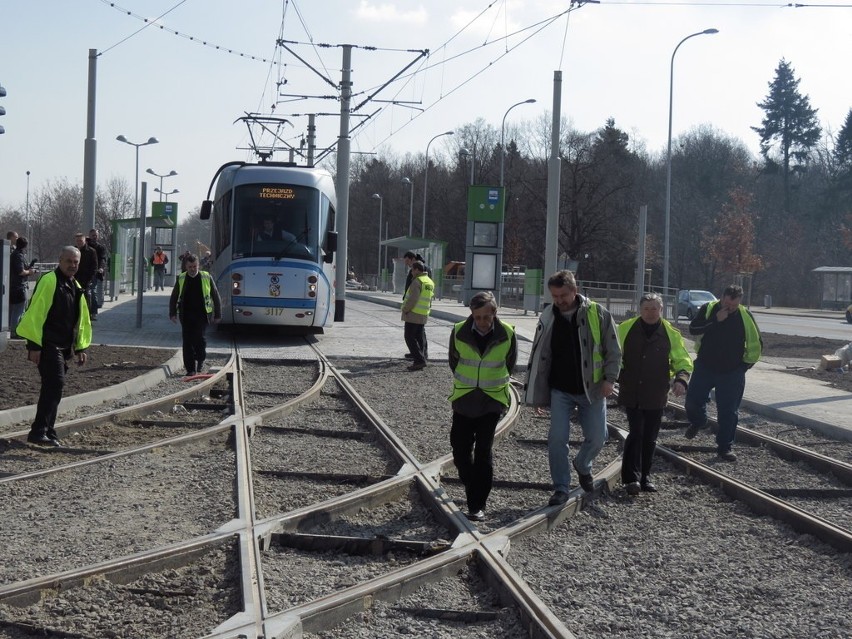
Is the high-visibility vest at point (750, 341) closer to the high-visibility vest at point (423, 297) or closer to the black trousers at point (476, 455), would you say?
the black trousers at point (476, 455)

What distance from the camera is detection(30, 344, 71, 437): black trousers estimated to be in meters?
10.0

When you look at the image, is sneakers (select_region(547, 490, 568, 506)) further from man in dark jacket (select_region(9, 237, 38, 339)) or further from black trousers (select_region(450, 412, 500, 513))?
man in dark jacket (select_region(9, 237, 38, 339))

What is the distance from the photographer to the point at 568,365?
8.05 m

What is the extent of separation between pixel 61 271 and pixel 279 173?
41.0 ft

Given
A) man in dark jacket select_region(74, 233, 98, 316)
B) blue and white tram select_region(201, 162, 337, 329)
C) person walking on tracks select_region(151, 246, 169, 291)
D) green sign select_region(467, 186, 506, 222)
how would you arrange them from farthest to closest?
1. person walking on tracks select_region(151, 246, 169, 291)
2. green sign select_region(467, 186, 506, 222)
3. blue and white tram select_region(201, 162, 337, 329)
4. man in dark jacket select_region(74, 233, 98, 316)

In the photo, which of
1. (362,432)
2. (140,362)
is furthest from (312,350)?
(362,432)

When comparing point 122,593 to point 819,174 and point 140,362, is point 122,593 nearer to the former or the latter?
point 140,362

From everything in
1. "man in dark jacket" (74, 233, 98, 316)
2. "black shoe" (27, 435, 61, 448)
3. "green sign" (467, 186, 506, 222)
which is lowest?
"black shoe" (27, 435, 61, 448)

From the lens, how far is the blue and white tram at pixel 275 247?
71.6 feet

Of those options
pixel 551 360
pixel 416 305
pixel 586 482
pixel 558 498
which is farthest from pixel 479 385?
pixel 416 305

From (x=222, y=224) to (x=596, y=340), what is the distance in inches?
617

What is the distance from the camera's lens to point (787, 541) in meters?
7.60

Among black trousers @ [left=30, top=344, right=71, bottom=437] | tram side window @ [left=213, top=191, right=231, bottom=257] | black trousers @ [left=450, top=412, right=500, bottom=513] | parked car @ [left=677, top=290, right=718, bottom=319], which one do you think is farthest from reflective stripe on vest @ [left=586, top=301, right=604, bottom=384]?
parked car @ [left=677, top=290, right=718, bottom=319]

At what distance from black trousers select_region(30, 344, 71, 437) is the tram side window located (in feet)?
39.9
